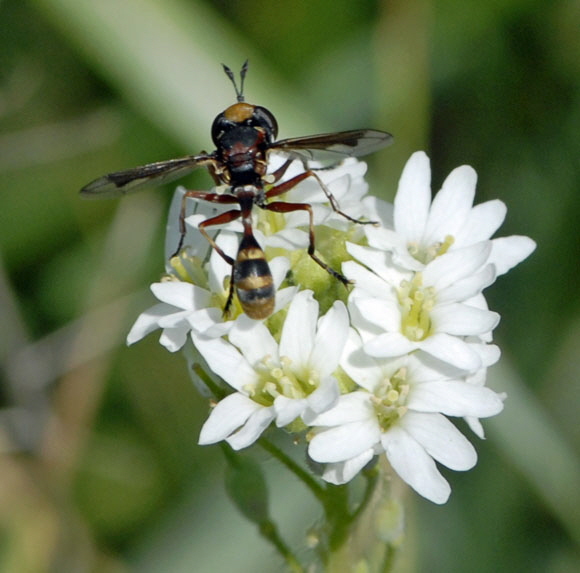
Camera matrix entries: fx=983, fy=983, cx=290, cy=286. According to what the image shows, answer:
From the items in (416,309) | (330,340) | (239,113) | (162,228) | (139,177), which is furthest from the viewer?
(162,228)

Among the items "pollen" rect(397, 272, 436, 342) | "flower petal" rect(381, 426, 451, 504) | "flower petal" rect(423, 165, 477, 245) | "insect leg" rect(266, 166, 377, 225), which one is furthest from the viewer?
"flower petal" rect(423, 165, 477, 245)

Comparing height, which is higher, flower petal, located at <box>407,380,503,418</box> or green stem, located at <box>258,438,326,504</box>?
flower petal, located at <box>407,380,503,418</box>

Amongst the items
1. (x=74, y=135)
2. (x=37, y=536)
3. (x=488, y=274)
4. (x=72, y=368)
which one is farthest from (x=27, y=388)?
(x=488, y=274)

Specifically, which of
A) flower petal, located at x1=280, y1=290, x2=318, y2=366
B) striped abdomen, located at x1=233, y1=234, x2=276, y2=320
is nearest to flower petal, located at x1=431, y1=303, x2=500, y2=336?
flower petal, located at x1=280, y1=290, x2=318, y2=366

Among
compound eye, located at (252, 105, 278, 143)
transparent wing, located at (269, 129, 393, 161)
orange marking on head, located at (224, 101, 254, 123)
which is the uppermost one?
orange marking on head, located at (224, 101, 254, 123)

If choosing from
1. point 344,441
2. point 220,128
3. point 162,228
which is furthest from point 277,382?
point 162,228

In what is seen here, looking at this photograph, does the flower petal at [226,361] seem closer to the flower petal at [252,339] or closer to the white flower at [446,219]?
the flower petal at [252,339]

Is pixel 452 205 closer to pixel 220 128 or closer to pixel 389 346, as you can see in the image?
pixel 389 346

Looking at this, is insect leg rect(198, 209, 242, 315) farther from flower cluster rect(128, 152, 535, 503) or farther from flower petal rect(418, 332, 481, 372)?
flower petal rect(418, 332, 481, 372)
